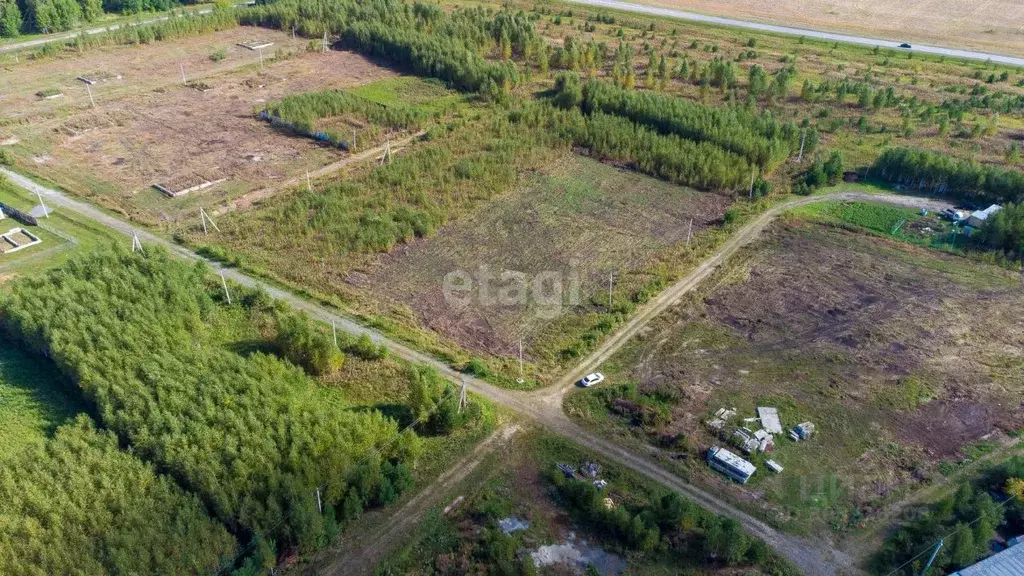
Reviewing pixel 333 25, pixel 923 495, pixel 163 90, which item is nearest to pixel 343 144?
pixel 163 90

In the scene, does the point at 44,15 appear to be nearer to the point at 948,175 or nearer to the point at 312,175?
the point at 312,175

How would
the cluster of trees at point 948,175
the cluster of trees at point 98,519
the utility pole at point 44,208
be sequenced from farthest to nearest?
the cluster of trees at point 948,175 → the utility pole at point 44,208 → the cluster of trees at point 98,519

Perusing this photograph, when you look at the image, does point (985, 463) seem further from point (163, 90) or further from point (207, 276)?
point (163, 90)

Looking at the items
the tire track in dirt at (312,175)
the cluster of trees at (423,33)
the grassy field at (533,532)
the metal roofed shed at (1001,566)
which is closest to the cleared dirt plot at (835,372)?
the grassy field at (533,532)

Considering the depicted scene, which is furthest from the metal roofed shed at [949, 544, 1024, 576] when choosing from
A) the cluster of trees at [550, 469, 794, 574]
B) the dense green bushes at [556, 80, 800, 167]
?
the dense green bushes at [556, 80, 800, 167]

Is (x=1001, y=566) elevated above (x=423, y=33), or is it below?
below

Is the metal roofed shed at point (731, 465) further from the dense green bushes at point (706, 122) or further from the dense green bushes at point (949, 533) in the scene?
the dense green bushes at point (706, 122)

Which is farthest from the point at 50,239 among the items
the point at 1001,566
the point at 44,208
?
the point at 1001,566
